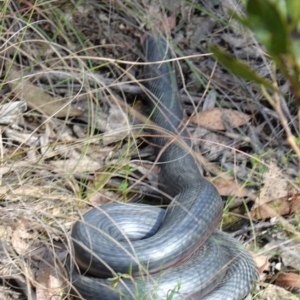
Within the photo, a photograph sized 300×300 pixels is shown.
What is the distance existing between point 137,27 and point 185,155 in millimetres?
894

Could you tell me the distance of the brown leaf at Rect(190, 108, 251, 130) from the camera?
3.31 metres

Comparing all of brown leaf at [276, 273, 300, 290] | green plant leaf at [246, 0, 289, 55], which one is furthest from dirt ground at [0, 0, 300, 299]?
green plant leaf at [246, 0, 289, 55]

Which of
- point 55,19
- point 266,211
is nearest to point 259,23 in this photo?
point 266,211

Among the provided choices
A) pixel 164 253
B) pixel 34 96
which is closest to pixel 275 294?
pixel 164 253

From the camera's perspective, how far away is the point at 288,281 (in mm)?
2410

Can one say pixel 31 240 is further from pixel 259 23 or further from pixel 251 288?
pixel 259 23

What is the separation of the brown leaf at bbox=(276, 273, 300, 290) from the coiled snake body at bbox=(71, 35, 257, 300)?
11cm

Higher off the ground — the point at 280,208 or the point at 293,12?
the point at 293,12

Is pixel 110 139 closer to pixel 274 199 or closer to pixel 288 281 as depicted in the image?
pixel 274 199

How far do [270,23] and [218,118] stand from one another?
8.78ft

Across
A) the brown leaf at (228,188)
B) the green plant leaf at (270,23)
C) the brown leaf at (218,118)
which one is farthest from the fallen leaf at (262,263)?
the green plant leaf at (270,23)

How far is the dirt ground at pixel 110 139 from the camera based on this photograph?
2.34 metres

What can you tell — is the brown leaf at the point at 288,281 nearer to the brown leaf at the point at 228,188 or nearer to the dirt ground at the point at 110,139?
the dirt ground at the point at 110,139

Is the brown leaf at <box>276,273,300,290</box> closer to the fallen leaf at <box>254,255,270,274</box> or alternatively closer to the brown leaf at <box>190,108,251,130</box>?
the fallen leaf at <box>254,255,270,274</box>
